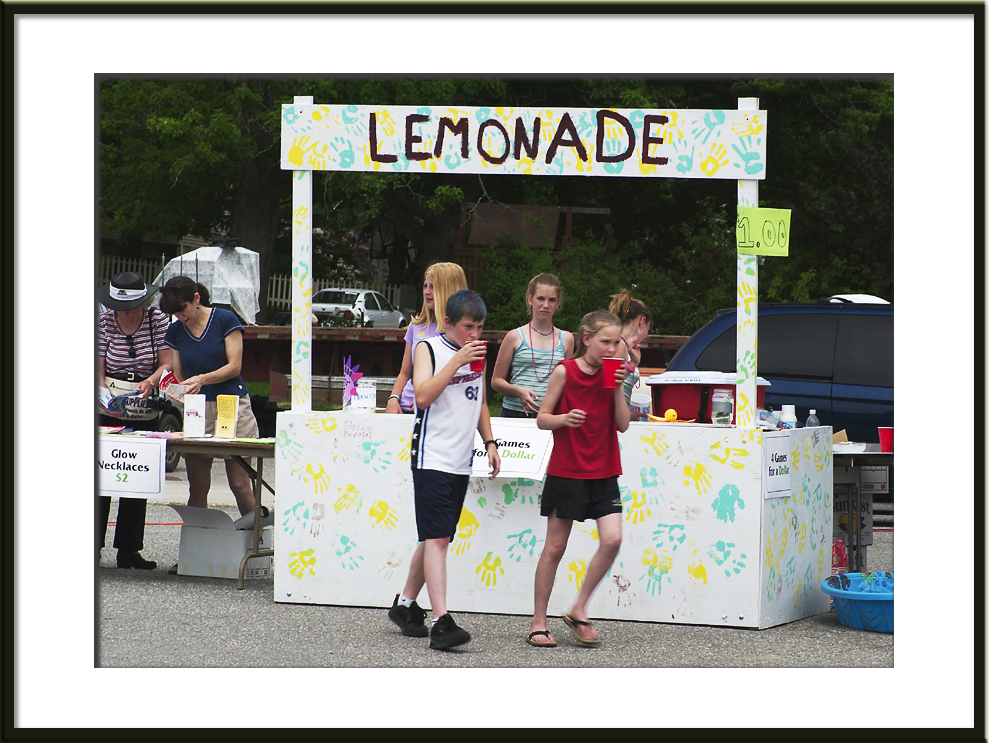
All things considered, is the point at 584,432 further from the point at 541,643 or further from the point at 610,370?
the point at 541,643

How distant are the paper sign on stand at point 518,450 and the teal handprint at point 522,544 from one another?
349mm

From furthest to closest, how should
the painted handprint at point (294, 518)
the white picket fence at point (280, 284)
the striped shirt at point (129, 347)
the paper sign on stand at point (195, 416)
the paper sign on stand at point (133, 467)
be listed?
the white picket fence at point (280, 284) → the striped shirt at point (129, 347) → the paper sign on stand at point (195, 416) → the paper sign on stand at point (133, 467) → the painted handprint at point (294, 518)

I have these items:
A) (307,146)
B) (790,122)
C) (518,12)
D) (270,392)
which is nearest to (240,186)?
(270,392)

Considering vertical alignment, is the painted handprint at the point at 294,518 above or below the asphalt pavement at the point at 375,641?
above

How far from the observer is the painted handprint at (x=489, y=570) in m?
6.25

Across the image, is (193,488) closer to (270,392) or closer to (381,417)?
(381,417)

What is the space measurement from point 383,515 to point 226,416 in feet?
4.36

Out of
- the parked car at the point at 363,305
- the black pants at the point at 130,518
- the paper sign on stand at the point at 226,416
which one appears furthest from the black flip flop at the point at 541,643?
the parked car at the point at 363,305

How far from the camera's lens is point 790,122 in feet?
77.6

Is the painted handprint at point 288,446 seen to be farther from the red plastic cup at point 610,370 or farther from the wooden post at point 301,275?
the red plastic cup at point 610,370

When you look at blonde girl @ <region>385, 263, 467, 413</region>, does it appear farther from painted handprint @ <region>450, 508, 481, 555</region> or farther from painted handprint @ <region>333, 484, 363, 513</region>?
painted handprint @ <region>450, 508, 481, 555</region>

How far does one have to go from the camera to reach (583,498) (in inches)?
212

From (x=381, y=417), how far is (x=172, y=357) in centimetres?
183

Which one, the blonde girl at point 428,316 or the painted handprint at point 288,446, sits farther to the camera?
the painted handprint at point 288,446
